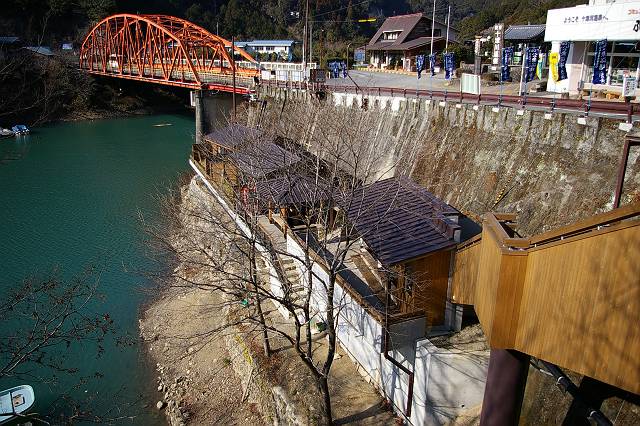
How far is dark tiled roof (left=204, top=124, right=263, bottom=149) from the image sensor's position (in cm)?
1595

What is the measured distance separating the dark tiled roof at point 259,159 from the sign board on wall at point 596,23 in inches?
466

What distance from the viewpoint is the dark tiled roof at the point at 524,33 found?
95.8 feet

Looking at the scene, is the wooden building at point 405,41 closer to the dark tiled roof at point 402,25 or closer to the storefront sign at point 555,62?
the dark tiled roof at point 402,25

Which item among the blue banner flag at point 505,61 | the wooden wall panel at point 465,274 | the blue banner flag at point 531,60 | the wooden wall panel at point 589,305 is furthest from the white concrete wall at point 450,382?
the blue banner flag at point 505,61

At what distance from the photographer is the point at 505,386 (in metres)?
5.50

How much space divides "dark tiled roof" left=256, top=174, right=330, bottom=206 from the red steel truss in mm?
16519

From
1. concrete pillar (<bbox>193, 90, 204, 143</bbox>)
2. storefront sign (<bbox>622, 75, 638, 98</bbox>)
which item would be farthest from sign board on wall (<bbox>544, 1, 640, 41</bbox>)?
concrete pillar (<bbox>193, 90, 204, 143</bbox>)

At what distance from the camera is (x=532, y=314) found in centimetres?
Result: 482

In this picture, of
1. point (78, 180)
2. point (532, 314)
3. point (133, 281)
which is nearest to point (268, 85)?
point (78, 180)

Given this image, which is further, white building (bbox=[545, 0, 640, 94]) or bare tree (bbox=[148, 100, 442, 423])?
white building (bbox=[545, 0, 640, 94])

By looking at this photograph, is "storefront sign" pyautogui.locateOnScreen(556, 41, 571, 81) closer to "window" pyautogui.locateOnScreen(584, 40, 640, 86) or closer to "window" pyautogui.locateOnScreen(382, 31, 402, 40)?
"window" pyautogui.locateOnScreen(584, 40, 640, 86)

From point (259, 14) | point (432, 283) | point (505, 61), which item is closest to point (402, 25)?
point (505, 61)

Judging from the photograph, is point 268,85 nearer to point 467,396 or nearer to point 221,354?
point 221,354

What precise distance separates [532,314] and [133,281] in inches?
561
